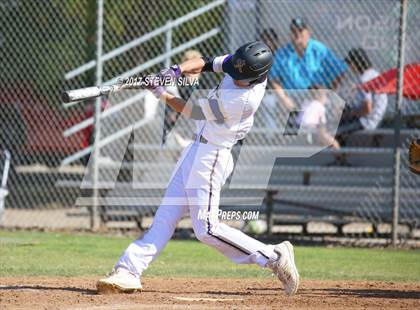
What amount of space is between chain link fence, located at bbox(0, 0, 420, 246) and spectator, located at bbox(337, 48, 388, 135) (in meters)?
0.06

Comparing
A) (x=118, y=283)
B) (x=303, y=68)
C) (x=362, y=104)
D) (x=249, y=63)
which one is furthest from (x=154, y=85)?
(x=362, y=104)

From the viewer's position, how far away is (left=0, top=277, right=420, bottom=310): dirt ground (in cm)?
682

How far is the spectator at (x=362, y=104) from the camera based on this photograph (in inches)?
506

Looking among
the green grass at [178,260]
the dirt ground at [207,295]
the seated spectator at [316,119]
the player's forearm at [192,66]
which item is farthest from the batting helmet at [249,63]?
the seated spectator at [316,119]

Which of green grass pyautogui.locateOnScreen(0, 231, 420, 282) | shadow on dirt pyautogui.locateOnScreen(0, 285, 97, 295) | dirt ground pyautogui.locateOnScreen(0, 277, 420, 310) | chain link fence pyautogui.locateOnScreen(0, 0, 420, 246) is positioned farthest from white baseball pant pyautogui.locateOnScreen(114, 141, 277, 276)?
chain link fence pyautogui.locateOnScreen(0, 0, 420, 246)

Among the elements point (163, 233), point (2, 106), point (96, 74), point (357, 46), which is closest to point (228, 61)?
point (163, 233)

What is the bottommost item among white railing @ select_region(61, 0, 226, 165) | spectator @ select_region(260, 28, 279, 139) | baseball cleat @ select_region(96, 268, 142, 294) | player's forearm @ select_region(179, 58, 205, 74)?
spectator @ select_region(260, 28, 279, 139)

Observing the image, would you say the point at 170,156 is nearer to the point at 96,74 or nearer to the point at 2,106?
the point at 96,74

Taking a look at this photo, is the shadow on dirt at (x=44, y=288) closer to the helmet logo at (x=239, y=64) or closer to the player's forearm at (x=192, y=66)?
the player's forearm at (x=192, y=66)

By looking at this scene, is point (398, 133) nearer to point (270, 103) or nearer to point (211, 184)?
point (270, 103)

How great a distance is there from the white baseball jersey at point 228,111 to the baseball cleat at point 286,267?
0.95m

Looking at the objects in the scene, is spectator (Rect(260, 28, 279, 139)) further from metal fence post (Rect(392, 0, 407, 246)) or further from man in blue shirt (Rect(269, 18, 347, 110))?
metal fence post (Rect(392, 0, 407, 246))

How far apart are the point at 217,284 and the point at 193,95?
19.4 feet

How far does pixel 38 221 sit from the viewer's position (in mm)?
14062
